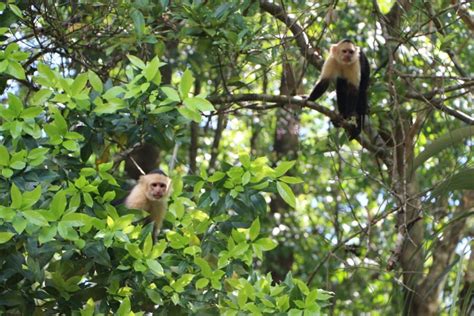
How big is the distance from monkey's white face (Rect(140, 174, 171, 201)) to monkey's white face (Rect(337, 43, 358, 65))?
6.38ft

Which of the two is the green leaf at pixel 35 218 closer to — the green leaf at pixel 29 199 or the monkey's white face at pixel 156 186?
the green leaf at pixel 29 199

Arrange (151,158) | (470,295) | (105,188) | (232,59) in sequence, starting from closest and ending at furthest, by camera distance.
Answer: (470,295)
(105,188)
(232,59)
(151,158)

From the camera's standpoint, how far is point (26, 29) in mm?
4531

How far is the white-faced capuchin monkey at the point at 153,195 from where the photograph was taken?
14.4 feet

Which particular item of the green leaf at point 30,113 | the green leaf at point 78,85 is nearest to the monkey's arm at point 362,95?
the green leaf at point 78,85

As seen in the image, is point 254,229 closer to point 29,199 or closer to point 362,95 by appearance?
point 29,199

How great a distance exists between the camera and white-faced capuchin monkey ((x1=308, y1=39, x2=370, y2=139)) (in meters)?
5.71

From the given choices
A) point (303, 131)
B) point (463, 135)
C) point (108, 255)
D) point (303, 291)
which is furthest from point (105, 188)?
point (303, 131)

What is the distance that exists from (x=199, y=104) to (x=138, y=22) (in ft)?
3.37

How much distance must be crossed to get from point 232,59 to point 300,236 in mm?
4184

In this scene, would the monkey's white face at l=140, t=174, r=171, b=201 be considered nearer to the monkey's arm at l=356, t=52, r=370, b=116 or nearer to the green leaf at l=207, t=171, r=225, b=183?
the green leaf at l=207, t=171, r=225, b=183

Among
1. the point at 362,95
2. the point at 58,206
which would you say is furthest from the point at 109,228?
the point at 362,95

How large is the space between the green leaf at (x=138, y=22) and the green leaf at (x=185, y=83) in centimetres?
95

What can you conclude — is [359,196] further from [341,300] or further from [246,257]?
[246,257]
